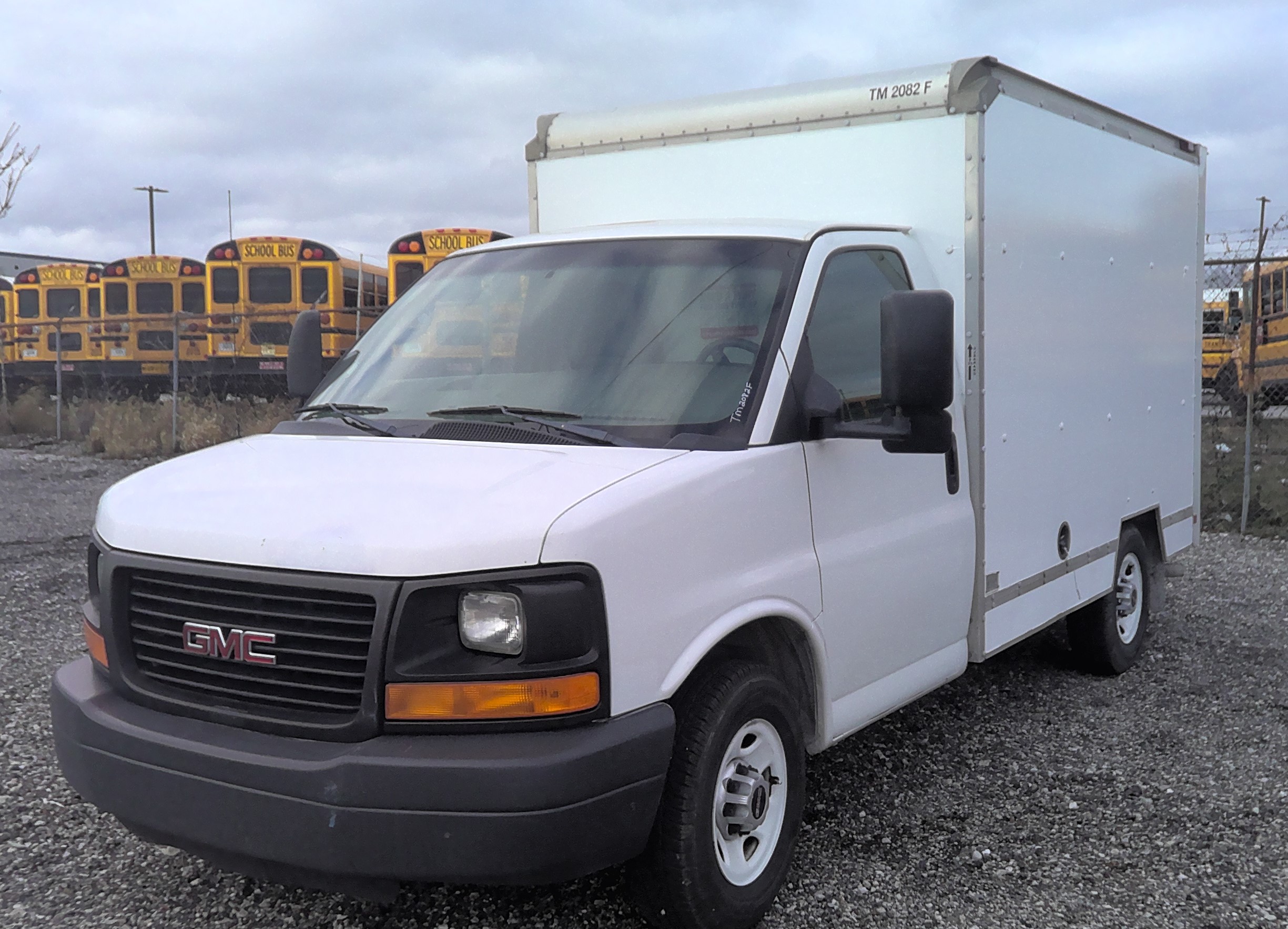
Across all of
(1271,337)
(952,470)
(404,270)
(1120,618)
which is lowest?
(1120,618)

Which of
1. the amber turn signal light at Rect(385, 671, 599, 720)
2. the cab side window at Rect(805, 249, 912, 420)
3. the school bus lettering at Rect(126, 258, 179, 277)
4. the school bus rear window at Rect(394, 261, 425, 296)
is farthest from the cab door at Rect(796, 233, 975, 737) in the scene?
the school bus lettering at Rect(126, 258, 179, 277)

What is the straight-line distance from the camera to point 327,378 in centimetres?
438

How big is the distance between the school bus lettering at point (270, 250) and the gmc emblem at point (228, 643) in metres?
21.7

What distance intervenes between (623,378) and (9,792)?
2.95m

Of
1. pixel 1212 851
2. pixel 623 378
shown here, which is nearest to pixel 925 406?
pixel 623 378

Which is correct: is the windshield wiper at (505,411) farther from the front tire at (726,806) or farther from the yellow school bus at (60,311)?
the yellow school bus at (60,311)

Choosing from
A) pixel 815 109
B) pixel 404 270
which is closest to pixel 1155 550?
pixel 815 109

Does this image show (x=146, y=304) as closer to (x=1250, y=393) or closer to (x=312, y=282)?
(x=312, y=282)

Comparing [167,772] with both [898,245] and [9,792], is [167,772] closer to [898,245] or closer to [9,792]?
[9,792]

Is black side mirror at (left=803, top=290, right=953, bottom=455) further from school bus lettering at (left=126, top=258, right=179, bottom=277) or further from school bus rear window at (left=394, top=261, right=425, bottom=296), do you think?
school bus lettering at (left=126, top=258, right=179, bottom=277)

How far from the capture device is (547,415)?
3605 mm

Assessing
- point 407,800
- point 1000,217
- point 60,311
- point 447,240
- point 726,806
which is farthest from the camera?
point 60,311

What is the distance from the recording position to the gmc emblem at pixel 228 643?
2951 millimetres

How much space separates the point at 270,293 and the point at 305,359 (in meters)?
20.1
